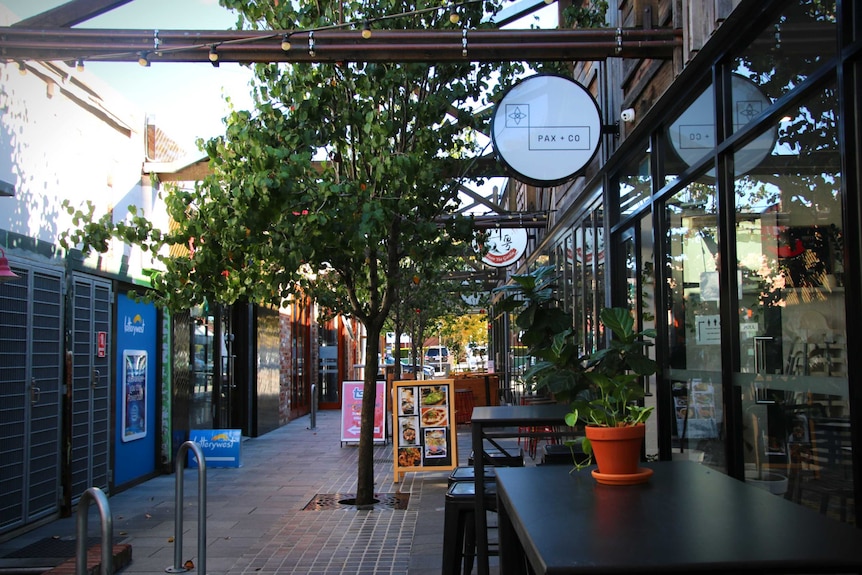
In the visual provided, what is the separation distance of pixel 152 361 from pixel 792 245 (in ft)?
28.5

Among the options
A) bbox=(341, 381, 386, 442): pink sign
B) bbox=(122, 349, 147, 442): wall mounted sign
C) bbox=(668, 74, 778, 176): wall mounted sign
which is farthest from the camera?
bbox=(341, 381, 386, 442): pink sign

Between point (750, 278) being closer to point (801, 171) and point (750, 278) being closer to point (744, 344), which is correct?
point (744, 344)

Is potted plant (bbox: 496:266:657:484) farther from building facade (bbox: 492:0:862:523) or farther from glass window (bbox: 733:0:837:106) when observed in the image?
glass window (bbox: 733:0:837:106)

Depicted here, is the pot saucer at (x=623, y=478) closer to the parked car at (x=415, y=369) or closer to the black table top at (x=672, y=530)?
the black table top at (x=672, y=530)

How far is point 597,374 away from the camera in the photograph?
2908 mm

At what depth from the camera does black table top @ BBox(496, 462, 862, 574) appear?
1719mm

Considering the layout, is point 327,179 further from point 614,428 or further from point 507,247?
point 507,247

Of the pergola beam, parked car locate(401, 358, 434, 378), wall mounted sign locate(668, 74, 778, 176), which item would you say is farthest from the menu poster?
parked car locate(401, 358, 434, 378)

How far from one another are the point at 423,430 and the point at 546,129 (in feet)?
14.5

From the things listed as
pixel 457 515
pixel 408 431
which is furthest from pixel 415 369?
pixel 457 515

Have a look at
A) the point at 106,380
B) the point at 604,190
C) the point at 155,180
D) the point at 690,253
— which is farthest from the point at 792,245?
the point at 155,180

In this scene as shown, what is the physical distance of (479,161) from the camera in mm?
9406

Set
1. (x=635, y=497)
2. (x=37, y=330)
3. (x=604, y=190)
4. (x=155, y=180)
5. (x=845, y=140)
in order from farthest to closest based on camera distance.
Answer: (x=155, y=180)
(x=604, y=190)
(x=37, y=330)
(x=845, y=140)
(x=635, y=497)

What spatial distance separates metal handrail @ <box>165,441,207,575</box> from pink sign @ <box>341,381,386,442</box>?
743 cm
